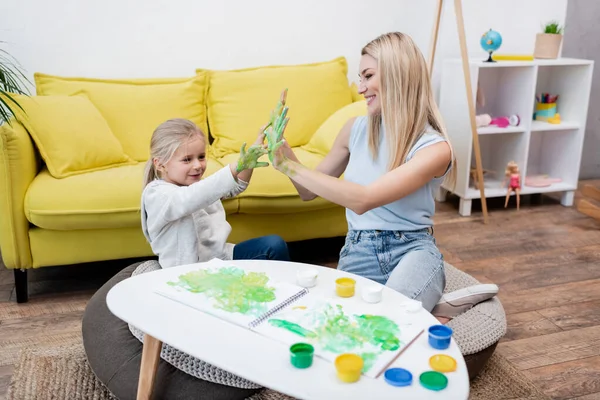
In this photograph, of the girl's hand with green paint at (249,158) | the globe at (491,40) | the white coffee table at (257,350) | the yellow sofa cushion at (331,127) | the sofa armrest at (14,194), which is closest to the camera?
the white coffee table at (257,350)

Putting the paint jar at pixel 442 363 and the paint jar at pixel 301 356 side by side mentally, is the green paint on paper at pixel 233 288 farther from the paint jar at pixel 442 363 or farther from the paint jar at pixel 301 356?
the paint jar at pixel 442 363

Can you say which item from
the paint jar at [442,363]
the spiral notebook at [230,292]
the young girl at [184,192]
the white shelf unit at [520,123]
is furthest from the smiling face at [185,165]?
the white shelf unit at [520,123]

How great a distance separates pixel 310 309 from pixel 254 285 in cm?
17

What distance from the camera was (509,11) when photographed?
3611 millimetres

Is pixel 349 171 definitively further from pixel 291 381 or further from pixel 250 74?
pixel 250 74

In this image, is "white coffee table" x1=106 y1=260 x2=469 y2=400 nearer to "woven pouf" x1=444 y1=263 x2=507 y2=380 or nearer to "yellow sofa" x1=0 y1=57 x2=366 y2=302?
"woven pouf" x1=444 y1=263 x2=507 y2=380

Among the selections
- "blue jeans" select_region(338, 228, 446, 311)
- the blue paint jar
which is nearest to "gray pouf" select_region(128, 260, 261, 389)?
"blue jeans" select_region(338, 228, 446, 311)

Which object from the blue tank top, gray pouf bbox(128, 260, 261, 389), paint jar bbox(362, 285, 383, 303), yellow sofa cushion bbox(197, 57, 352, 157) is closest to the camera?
paint jar bbox(362, 285, 383, 303)

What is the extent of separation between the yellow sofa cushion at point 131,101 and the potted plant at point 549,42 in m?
1.93

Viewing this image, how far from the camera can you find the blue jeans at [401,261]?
1.73m

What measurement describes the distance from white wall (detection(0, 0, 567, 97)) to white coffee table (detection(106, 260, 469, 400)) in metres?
1.85

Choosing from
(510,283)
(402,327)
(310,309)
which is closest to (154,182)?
(310,309)

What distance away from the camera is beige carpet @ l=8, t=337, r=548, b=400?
179 cm

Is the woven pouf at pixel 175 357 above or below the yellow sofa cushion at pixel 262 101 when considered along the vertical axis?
below
